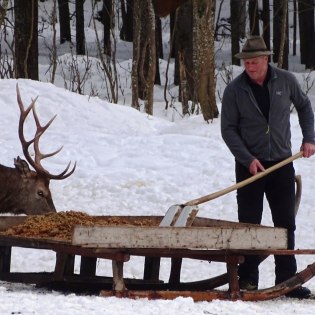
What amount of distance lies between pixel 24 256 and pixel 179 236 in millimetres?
2881

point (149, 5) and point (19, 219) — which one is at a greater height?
point (149, 5)

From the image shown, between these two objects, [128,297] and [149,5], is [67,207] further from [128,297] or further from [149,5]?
[149,5]

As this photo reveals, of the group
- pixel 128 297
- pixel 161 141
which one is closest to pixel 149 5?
pixel 161 141

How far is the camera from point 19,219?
8258mm

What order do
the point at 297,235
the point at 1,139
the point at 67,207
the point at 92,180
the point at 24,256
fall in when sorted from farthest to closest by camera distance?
the point at 1,139
the point at 92,180
the point at 67,207
the point at 297,235
the point at 24,256

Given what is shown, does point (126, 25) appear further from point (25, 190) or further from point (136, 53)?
point (25, 190)

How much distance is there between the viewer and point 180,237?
702 centimetres

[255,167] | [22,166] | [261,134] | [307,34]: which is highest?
[307,34]

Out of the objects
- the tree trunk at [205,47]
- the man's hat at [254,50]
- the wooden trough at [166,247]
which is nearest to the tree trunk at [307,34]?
the tree trunk at [205,47]

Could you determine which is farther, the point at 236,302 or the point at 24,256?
the point at 24,256

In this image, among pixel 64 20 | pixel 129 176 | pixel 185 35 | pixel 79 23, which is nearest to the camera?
pixel 129 176

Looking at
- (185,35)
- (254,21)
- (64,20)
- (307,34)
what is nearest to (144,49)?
(185,35)

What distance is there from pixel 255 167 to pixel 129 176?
4.89 m

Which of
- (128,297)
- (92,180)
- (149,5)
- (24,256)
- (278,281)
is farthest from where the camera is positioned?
(149,5)
